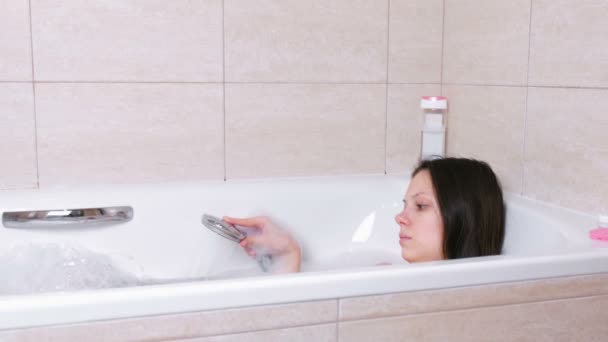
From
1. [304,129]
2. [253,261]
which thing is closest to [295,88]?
[304,129]

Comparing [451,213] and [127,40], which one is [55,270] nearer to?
[127,40]

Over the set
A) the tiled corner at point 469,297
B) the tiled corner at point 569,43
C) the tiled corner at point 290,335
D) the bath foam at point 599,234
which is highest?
the tiled corner at point 569,43

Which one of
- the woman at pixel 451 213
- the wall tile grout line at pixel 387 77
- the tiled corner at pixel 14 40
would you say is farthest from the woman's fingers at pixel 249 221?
the tiled corner at pixel 14 40

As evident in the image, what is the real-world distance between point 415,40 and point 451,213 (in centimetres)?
72

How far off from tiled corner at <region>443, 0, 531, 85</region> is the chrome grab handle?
0.97 metres

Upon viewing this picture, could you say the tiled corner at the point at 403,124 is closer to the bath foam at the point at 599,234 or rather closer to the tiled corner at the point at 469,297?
the bath foam at the point at 599,234

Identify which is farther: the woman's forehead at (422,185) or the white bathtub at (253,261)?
the woman's forehead at (422,185)

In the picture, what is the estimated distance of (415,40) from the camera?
1.96 meters

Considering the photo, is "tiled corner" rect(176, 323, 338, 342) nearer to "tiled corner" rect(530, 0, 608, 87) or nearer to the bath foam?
the bath foam

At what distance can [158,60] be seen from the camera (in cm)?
171

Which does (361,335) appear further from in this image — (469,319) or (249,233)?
(249,233)

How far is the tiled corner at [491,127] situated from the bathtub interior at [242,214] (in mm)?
115

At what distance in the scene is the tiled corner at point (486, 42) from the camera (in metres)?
1.65

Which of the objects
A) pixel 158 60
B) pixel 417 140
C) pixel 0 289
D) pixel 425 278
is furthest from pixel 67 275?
pixel 417 140
